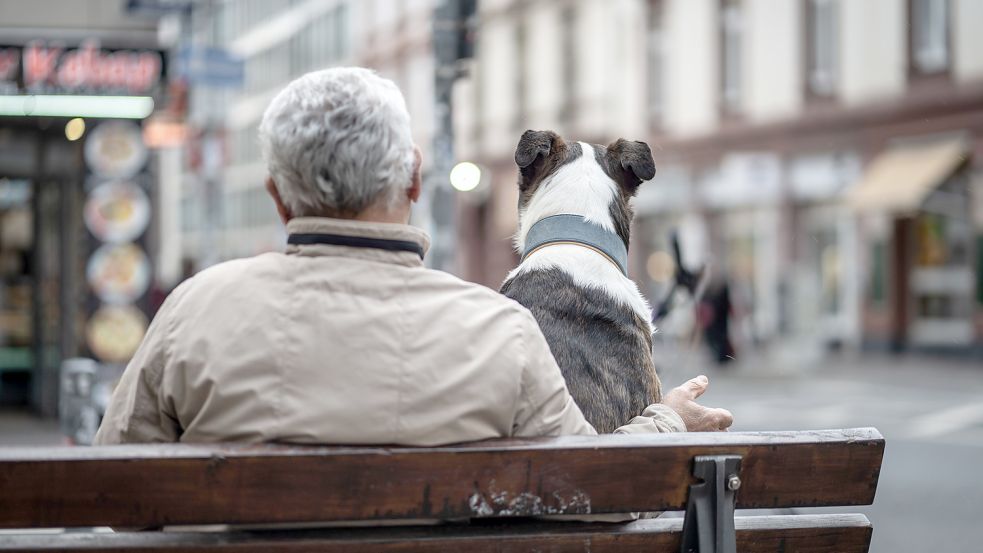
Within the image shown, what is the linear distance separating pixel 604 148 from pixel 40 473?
1.95 metres

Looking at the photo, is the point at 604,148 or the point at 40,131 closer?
the point at 604,148

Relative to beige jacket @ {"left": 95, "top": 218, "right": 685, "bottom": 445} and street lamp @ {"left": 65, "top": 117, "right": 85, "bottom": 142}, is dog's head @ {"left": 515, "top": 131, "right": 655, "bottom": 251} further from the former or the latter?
street lamp @ {"left": 65, "top": 117, "right": 85, "bottom": 142}

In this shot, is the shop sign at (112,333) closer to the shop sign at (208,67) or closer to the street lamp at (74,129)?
the street lamp at (74,129)

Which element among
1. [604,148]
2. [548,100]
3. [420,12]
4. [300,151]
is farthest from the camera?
[420,12]

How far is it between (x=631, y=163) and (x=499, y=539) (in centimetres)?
141

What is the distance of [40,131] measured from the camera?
40.0 feet

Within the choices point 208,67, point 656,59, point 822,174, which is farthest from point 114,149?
point 656,59

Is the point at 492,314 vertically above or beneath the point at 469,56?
beneath

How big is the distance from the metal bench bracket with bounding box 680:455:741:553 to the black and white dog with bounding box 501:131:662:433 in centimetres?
52

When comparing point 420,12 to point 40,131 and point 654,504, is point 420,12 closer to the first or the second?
point 40,131

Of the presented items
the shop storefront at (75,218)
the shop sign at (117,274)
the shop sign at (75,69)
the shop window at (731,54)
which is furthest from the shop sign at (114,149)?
the shop window at (731,54)

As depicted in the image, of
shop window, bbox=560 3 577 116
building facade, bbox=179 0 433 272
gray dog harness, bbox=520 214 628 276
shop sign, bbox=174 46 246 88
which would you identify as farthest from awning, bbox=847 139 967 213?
gray dog harness, bbox=520 214 628 276

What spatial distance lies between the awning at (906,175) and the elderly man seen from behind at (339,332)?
20.7 meters

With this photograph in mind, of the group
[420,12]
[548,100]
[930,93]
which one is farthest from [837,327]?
[420,12]
